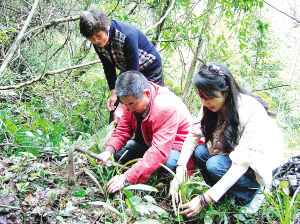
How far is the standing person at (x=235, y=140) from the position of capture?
5.98 ft

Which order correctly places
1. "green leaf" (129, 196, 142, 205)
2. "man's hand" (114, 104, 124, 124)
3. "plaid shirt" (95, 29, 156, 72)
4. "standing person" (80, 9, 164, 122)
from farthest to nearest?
"man's hand" (114, 104, 124, 124)
"plaid shirt" (95, 29, 156, 72)
"standing person" (80, 9, 164, 122)
"green leaf" (129, 196, 142, 205)

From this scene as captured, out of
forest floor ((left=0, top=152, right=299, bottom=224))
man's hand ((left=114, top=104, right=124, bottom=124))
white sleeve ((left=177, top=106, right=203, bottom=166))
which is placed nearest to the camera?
forest floor ((left=0, top=152, right=299, bottom=224))

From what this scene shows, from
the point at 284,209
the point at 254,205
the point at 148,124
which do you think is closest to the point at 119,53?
the point at 148,124

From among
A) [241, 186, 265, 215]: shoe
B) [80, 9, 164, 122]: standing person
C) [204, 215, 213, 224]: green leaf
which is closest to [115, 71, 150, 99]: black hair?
[80, 9, 164, 122]: standing person

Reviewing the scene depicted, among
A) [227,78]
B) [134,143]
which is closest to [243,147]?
[227,78]

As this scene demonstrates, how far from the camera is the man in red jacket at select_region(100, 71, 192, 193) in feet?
6.79

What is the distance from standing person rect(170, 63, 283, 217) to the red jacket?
0.23m

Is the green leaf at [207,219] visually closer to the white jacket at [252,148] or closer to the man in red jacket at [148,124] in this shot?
the white jacket at [252,148]

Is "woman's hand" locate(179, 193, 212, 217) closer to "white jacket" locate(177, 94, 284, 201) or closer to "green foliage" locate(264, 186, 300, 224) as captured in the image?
"white jacket" locate(177, 94, 284, 201)

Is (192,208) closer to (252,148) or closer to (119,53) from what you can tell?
(252,148)

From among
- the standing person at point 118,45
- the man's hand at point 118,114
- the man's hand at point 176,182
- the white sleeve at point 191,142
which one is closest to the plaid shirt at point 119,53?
the standing person at point 118,45

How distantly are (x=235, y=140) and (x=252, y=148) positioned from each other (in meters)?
0.19

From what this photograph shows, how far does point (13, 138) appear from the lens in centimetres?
244

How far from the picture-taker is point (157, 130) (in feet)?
7.36
